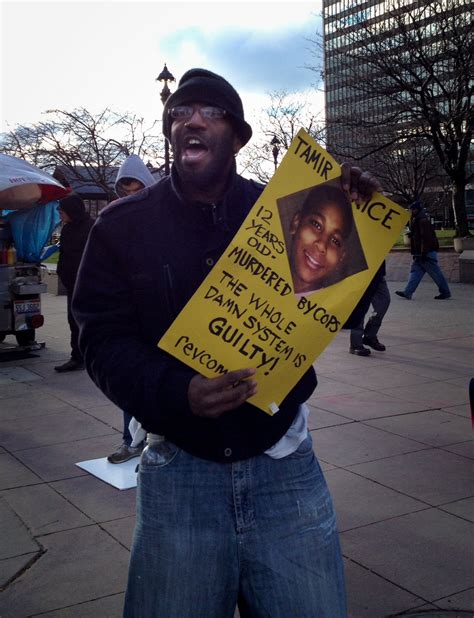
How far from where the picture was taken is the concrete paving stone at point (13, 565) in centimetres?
379

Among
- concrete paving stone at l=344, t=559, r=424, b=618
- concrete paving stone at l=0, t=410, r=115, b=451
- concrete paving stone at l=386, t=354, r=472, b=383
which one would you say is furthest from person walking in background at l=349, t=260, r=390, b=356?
concrete paving stone at l=344, t=559, r=424, b=618

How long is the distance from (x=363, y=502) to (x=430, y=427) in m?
1.81

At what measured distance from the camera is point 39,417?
7016 mm

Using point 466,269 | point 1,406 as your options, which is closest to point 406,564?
point 1,406

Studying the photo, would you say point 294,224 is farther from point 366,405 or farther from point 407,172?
point 407,172

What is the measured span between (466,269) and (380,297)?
10.00m

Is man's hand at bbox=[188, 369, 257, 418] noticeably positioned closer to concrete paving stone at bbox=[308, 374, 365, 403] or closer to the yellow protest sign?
the yellow protest sign

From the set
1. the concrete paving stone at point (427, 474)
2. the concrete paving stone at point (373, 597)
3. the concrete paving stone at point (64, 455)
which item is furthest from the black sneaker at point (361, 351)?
the concrete paving stone at point (373, 597)

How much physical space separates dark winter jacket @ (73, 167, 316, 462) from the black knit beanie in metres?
0.22

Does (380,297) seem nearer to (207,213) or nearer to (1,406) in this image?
(1,406)

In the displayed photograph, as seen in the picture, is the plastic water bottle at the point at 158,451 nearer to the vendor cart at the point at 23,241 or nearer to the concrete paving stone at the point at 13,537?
the concrete paving stone at the point at 13,537

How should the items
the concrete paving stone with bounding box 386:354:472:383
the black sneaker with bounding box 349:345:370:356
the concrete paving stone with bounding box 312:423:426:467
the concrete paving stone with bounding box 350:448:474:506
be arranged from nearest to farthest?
1. the concrete paving stone with bounding box 350:448:474:506
2. the concrete paving stone with bounding box 312:423:426:467
3. the concrete paving stone with bounding box 386:354:472:383
4. the black sneaker with bounding box 349:345:370:356

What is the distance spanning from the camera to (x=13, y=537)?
4.26 m

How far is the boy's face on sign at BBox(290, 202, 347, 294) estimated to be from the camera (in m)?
2.05
